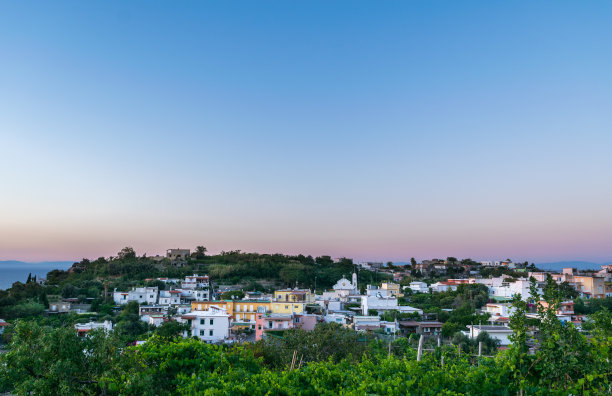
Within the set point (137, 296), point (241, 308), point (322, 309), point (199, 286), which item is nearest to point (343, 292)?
point (322, 309)

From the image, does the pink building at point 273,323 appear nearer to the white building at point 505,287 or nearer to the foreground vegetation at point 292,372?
the foreground vegetation at point 292,372

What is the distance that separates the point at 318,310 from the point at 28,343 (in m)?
33.4

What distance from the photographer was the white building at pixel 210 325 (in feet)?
97.0

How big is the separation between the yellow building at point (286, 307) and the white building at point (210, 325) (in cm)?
552

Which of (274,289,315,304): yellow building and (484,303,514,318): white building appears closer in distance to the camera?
(484,303,514,318): white building

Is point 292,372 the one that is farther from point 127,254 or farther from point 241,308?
point 127,254

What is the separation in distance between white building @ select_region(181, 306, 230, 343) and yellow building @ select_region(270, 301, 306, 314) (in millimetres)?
5517

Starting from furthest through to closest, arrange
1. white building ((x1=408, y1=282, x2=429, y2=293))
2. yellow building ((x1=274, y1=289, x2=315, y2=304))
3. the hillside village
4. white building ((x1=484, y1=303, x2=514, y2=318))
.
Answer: white building ((x1=408, y1=282, x2=429, y2=293)) → yellow building ((x1=274, y1=289, x2=315, y2=304)) → white building ((x1=484, y1=303, x2=514, y2=318)) → the hillside village

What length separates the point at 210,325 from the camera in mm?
29938

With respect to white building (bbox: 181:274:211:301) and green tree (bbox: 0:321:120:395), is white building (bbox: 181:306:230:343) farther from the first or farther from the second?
green tree (bbox: 0:321:120:395)

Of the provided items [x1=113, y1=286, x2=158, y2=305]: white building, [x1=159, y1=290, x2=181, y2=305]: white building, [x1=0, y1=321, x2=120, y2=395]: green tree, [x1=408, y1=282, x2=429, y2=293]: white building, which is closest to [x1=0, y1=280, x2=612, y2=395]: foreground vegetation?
[x1=0, y1=321, x2=120, y2=395]: green tree

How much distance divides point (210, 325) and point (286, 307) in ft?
23.6

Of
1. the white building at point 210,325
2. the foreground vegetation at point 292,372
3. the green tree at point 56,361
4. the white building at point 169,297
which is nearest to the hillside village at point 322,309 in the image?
the white building at point 210,325

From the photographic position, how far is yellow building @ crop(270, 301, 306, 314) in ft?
114
